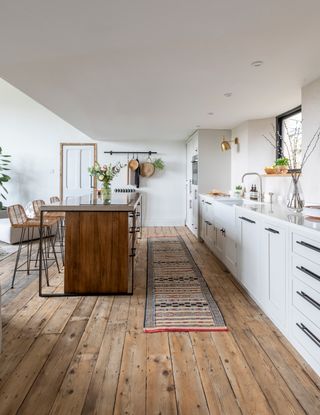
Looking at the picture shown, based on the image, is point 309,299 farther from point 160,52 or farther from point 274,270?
point 160,52

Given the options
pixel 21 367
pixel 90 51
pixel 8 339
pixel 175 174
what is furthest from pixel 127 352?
pixel 175 174

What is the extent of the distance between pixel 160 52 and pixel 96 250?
190 centimetres

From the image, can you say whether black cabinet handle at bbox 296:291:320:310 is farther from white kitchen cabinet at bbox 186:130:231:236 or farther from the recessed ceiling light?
white kitchen cabinet at bbox 186:130:231:236

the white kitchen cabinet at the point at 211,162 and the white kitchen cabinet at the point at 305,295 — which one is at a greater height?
the white kitchen cabinet at the point at 211,162

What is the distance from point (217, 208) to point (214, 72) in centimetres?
199

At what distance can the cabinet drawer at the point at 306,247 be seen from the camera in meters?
1.75

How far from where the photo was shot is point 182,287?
10.7ft

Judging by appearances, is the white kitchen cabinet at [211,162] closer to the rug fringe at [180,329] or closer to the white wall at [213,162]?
the white wall at [213,162]

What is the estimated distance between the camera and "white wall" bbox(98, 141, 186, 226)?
764cm

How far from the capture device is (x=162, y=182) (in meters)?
7.74

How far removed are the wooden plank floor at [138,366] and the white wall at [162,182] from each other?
5.03m

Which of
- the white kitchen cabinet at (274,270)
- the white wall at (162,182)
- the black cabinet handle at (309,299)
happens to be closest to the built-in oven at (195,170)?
the white wall at (162,182)

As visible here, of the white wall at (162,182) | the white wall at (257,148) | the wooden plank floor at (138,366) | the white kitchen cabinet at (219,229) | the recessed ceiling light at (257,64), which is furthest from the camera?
the white wall at (162,182)

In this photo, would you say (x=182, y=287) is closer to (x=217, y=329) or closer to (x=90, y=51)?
(x=217, y=329)
